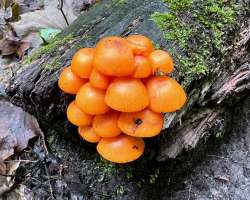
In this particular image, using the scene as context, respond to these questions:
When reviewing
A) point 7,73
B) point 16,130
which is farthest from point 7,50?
point 16,130

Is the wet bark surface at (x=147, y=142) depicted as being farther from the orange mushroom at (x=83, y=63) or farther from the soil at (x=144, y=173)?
the orange mushroom at (x=83, y=63)

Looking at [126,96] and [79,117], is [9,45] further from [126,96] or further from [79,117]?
[126,96]

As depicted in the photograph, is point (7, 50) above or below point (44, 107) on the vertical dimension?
below

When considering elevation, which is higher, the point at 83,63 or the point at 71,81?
the point at 83,63

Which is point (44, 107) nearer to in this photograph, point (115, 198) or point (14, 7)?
point (115, 198)

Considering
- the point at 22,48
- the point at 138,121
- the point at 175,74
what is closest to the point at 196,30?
the point at 175,74

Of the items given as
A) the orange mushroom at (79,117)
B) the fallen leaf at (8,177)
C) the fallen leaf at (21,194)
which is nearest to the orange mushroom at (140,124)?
the orange mushroom at (79,117)
